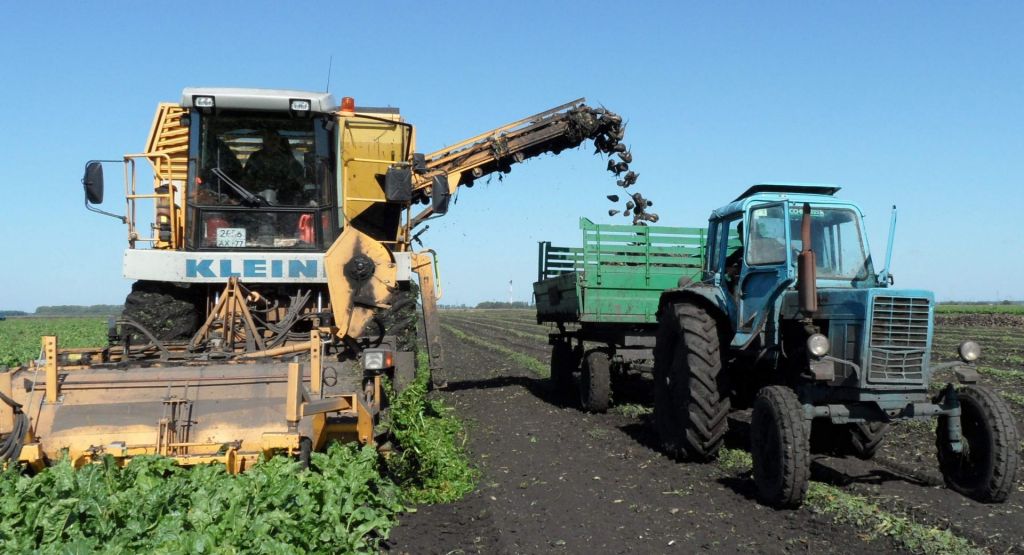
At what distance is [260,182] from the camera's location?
320 inches

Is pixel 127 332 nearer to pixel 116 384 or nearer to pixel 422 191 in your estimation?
pixel 116 384

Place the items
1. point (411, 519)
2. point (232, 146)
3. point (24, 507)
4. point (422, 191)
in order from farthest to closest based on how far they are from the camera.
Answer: point (422, 191), point (232, 146), point (411, 519), point (24, 507)

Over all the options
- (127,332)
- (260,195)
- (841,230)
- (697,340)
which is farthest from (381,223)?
(841,230)

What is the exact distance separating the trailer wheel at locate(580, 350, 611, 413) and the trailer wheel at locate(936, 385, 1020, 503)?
15.7ft

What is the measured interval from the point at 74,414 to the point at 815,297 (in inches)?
200

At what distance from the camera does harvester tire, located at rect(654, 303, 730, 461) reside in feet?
25.2

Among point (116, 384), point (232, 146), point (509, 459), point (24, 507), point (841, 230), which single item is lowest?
point (509, 459)

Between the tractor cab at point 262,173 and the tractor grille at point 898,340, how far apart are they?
466 centimetres

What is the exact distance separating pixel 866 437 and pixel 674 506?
7.33 ft

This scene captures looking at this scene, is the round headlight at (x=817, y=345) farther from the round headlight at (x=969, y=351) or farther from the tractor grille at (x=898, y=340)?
the round headlight at (x=969, y=351)

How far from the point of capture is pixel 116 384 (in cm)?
597

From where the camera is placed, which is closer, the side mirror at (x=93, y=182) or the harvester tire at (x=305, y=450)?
the harvester tire at (x=305, y=450)

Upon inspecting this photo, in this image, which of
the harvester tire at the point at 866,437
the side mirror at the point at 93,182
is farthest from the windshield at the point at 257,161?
the harvester tire at the point at 866,437

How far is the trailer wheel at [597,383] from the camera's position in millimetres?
11125
